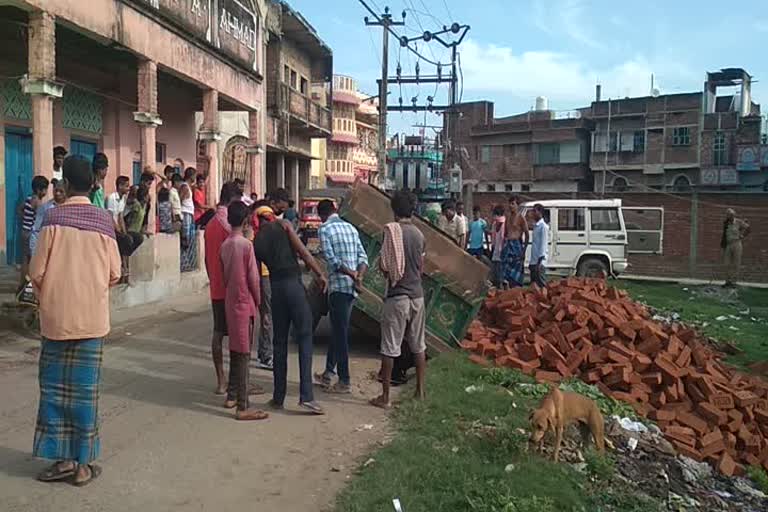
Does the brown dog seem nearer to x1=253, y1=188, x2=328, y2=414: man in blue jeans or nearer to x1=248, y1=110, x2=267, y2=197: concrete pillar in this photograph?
x1=253, y1=188, x2=328, y2=414: man in blue jeans

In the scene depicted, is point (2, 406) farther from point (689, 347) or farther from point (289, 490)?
point (689, 347)

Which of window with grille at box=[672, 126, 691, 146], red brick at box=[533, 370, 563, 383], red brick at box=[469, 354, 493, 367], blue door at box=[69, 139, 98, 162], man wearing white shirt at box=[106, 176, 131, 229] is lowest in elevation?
red brick at box=[533, 370, 563, 383]

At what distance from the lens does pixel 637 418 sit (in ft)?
23.9

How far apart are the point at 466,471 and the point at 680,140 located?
47570mm

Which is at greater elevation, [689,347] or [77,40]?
[77,40]

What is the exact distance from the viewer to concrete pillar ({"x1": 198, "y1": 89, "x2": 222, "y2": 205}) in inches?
645

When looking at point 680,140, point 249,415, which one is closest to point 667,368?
point 249,415

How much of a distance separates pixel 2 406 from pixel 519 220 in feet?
30.0

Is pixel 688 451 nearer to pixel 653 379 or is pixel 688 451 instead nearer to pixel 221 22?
pixel 653 379

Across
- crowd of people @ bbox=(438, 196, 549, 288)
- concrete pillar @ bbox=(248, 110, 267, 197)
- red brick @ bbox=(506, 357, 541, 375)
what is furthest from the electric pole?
red brick @ bbox=(506, 357, 541, 375)

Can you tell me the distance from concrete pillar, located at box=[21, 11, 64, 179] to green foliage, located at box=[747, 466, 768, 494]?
9.37 metres

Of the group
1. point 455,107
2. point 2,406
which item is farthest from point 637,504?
point 455,107

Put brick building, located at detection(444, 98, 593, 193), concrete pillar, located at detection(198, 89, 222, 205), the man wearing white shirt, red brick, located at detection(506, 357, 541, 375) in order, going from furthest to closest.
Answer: brick building, located at detection(444, 98, 593, 193), concrete pillar, located at detection(198, 89, 222, 205), the man wearing white shirt, red brick, located at detection(506, 357, 541, 375)

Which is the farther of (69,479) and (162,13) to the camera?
(162,13)
